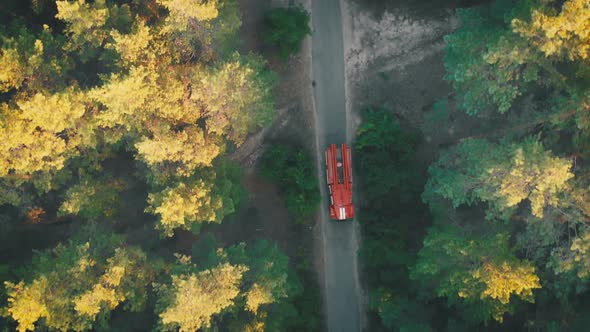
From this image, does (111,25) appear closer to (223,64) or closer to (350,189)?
(223,64)

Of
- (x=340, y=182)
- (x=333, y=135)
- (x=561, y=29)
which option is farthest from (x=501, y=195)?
(x=333, y=135)

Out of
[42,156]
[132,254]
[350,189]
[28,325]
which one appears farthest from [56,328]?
[350,189]

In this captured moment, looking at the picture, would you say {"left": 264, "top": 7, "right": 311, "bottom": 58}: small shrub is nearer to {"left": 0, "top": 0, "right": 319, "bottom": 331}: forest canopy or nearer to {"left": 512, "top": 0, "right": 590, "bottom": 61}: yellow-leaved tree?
{"left": 0, "top": 0, "right": 319, "bottom": 331}: forest canopy

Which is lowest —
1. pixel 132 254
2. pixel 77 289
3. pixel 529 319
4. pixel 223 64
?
pixel 529 319

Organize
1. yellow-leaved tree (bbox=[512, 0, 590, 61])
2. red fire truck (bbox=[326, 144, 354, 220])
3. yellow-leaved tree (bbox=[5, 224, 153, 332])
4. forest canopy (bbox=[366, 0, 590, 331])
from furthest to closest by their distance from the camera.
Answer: red fire truck (bbox=[326, 144, 354, 220]) → yellow-leaved tree (bbox=[5, 224, 153, 332]) → forest canopy (bbox=[366, 0, 590, 331]) → yellow-leaved tree (bbox=[512, 0, 590, 61])

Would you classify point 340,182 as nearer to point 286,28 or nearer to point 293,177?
point 293,177

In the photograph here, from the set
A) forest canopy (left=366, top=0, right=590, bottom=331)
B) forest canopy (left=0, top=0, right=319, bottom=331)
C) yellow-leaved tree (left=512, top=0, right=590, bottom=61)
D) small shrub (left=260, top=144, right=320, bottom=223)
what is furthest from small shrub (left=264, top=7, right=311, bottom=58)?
yellow-leaved tree (left=512, top=0, right=590, bottom=61)
